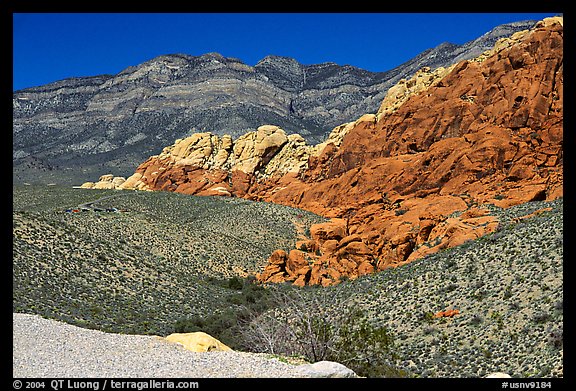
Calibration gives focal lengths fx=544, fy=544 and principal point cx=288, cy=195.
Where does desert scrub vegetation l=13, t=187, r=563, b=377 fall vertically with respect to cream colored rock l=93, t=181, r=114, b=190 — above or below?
below

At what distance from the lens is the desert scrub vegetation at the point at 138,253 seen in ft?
95.3

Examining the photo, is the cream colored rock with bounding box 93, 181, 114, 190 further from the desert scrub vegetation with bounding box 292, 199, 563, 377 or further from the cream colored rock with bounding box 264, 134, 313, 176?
the desert scrub vegetation with bounding box 292, 199, 563, 377

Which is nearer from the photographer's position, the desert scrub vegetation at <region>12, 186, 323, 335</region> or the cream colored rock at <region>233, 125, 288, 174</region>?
the desert scrub vegetation at <region>12, 186, 323, 335</region>

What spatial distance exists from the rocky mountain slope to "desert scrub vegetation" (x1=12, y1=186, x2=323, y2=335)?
245 inches

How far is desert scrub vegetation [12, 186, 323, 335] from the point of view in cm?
2905

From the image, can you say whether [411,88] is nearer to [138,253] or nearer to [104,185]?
[138,253]

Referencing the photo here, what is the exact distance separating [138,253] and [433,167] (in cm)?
3002

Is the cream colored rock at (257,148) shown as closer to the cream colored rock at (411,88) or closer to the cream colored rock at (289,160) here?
the cream colored rock at (289,160)

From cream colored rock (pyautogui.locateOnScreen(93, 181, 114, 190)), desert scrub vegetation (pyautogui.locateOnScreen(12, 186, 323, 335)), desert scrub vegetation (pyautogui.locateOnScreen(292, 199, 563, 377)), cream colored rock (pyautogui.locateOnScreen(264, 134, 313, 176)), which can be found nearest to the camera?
desert scrub vegetation (pyautogui.locateOnScreen(292, 199, 563, 377))

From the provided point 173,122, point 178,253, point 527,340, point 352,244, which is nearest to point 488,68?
point 352,244

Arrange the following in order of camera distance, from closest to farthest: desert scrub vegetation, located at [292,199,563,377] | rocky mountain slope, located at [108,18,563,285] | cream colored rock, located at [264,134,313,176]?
desert scrub vegetation, located at [292,199,563,377] → rocky mountain slope, located at [108,18,563,285] → cream colored rock, located at [264,134,313,176]

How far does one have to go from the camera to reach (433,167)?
182 ft

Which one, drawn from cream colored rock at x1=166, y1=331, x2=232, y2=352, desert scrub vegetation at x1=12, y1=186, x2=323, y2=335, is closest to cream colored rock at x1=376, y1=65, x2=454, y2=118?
desert scrub vegetation at x1=12, y1=186, x2=323, y2=335
